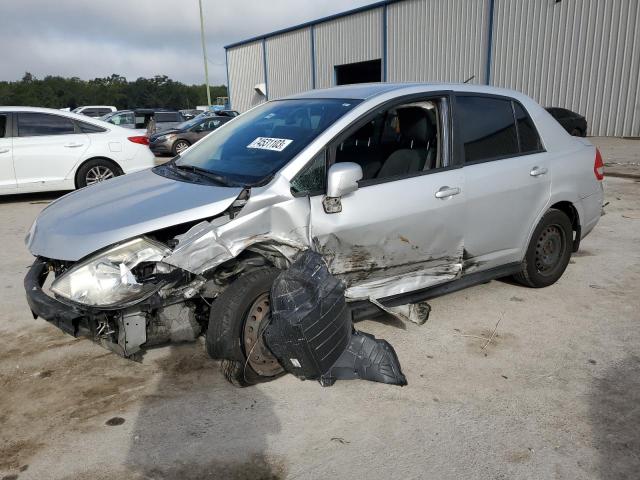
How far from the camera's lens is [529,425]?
9.18 ft

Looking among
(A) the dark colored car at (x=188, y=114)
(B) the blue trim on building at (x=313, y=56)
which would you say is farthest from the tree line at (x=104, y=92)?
(B) the blue trim on building at (x=313, y=56)

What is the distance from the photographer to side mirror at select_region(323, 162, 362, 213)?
10.2ft

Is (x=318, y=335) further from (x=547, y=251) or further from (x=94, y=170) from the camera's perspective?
(x=94, y=170)

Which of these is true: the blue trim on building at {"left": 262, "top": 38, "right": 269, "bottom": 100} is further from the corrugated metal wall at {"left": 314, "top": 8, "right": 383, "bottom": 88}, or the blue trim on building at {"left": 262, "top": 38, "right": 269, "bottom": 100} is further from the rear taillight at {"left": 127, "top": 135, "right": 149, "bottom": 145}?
the rear taillight at {"left": 127, "top": 135, "right": 149, "bottom": 145}

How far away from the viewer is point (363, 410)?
294 centimetres

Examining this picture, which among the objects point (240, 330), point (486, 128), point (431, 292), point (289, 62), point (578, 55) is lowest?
point (431, 292)

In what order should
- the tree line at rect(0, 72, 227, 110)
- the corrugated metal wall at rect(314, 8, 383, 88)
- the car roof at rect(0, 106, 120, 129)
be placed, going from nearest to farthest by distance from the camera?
1. the car roof at rect(0, 106, 120, 129)
2. the corrugated metal wall at rect(314, 8, 383, 88)
3. the tree line at rect(0, 72, 227, 110)

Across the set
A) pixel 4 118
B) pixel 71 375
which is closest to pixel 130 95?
pixel 4 118

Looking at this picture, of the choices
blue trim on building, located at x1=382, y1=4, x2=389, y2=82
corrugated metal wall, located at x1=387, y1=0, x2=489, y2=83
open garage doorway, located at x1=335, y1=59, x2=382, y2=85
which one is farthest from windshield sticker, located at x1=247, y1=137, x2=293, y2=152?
open garage doorway, located at x1=335, y1=59, x2=382, y2=85

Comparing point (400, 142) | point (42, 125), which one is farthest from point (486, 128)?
point (42, 125)

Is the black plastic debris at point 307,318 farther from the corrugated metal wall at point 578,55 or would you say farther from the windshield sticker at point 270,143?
the corrugated metal wall at point 578,55

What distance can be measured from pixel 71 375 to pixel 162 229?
47.1 inches

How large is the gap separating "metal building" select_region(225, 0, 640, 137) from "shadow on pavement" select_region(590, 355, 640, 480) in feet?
61.9

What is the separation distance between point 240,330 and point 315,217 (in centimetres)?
80
